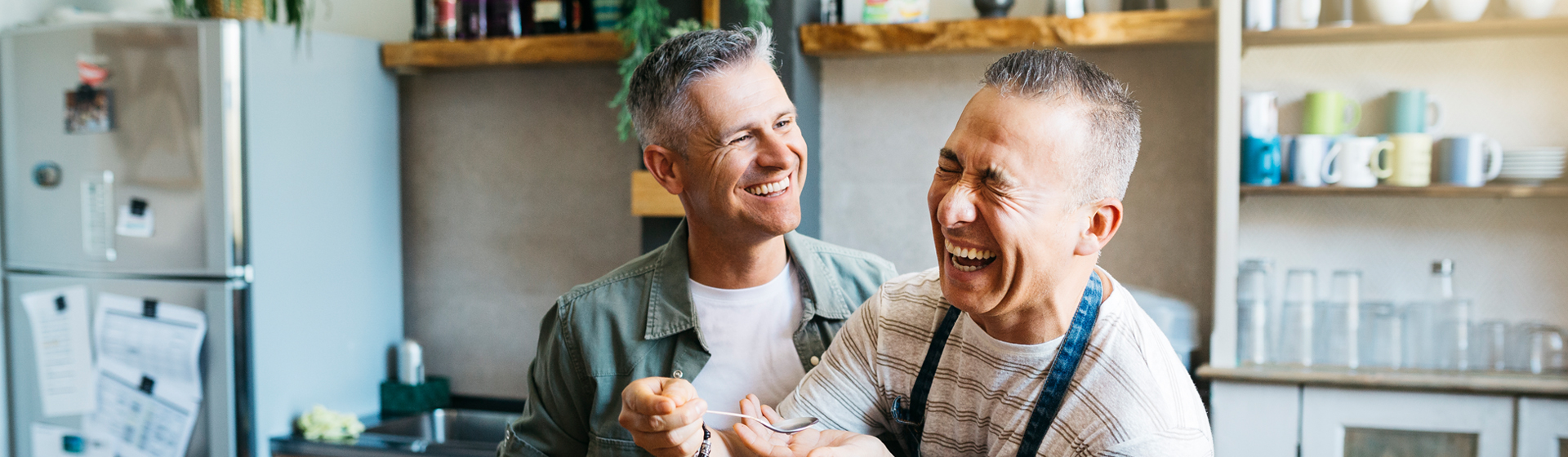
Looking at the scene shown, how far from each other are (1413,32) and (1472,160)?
33 cm

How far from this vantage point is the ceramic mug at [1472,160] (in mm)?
2357

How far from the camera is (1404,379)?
234cm

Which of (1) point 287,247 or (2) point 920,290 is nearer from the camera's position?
(2) point 920,290

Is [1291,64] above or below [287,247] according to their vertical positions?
above

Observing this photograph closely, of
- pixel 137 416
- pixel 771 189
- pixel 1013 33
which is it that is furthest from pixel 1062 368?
pixel 137 416

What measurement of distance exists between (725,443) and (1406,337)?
203 centimetres

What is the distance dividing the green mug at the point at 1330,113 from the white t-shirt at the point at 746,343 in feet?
5.36

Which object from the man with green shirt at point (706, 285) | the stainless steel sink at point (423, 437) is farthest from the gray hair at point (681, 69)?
the stainless steel sink at point (423, 437)

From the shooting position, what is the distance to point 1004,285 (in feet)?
3.46

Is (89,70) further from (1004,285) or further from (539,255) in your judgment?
(1004,285)

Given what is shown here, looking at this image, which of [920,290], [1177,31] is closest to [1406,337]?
[1177,31]

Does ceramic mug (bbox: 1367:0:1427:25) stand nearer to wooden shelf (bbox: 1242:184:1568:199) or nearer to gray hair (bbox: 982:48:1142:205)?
wooden shelf (bbox: 1242:184:1568:199)

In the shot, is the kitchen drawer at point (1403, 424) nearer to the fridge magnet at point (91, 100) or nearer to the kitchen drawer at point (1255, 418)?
the kitchen drawer at point (1255, 418)

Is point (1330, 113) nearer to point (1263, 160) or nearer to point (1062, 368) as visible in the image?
point (1263, 160)
